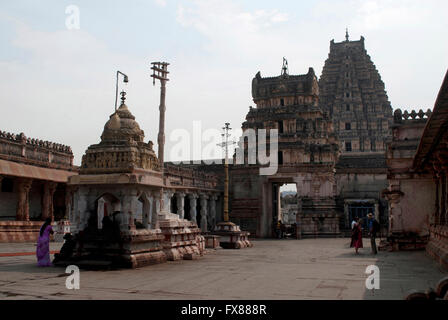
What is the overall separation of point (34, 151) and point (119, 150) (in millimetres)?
17200

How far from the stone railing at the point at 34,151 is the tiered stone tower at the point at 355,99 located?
38319mm

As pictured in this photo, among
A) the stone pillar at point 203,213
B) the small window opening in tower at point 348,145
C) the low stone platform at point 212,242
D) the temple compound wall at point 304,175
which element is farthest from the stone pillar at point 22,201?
the small window opening in tower at point 348,145

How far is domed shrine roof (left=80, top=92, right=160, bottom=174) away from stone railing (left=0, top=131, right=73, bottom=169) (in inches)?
529

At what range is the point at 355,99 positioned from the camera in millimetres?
62469

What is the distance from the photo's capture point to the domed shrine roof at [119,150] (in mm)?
14180

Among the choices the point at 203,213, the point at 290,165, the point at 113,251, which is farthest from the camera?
the point at 203,213

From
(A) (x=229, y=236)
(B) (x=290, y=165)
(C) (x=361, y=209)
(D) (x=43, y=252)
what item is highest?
(B) (x=290, y=165)

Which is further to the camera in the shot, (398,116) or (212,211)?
(212,211)

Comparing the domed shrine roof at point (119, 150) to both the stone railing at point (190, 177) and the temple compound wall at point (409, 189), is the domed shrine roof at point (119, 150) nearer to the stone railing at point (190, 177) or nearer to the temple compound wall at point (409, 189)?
the temple compound wall at point (409, 189)

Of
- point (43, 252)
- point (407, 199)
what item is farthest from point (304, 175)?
point (43, 252)

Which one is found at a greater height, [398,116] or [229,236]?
[398,116]

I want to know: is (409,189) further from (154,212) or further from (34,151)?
(34,151)

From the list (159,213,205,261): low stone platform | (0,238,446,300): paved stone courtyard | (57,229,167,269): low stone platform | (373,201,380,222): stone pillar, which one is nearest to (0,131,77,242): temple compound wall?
(159,213,205,261): low stone platform
